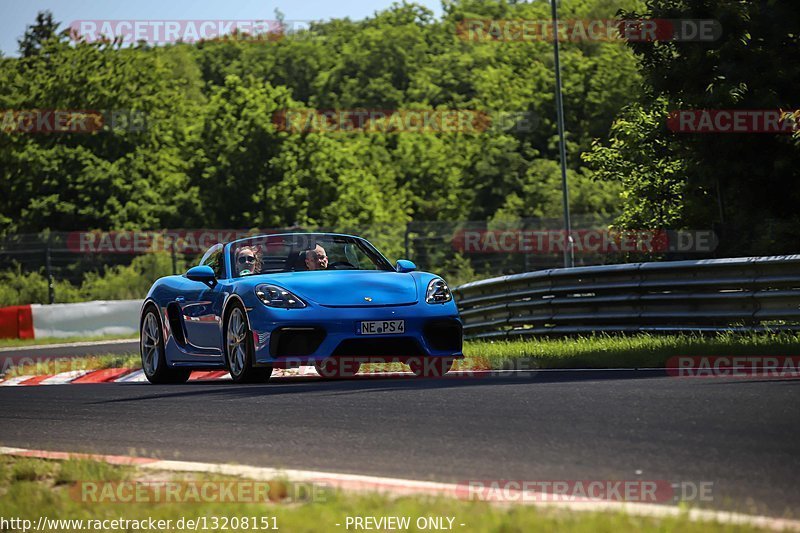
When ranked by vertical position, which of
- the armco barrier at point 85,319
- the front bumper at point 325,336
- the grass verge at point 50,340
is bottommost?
the grass verge at point 50,340

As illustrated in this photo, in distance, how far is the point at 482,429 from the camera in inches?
292

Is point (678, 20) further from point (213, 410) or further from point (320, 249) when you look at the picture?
point (213, 410)

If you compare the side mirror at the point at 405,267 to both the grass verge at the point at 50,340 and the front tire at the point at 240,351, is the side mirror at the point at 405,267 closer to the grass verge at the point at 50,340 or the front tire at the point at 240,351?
the front tire at the point at 240,351

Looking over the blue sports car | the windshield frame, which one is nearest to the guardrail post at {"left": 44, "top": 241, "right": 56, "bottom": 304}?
the blue sports car

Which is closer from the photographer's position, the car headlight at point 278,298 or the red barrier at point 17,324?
the car headlight at point 278,298

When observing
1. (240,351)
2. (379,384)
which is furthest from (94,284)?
(379,384)

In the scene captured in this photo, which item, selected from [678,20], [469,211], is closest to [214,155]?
[469,211]

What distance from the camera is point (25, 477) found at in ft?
22.2

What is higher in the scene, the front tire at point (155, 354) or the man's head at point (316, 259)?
the man's head at point (316, 259)

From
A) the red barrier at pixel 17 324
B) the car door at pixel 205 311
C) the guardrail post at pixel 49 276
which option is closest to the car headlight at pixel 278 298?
the car door at pixel 205 311

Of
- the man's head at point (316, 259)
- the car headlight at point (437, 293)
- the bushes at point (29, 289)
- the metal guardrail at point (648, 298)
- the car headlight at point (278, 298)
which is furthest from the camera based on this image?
the bushes at point (29, 289)

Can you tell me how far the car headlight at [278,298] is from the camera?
11133 mm

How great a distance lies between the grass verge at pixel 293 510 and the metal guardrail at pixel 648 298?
797 centimetres

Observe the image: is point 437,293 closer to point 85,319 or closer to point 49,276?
point 85,319
